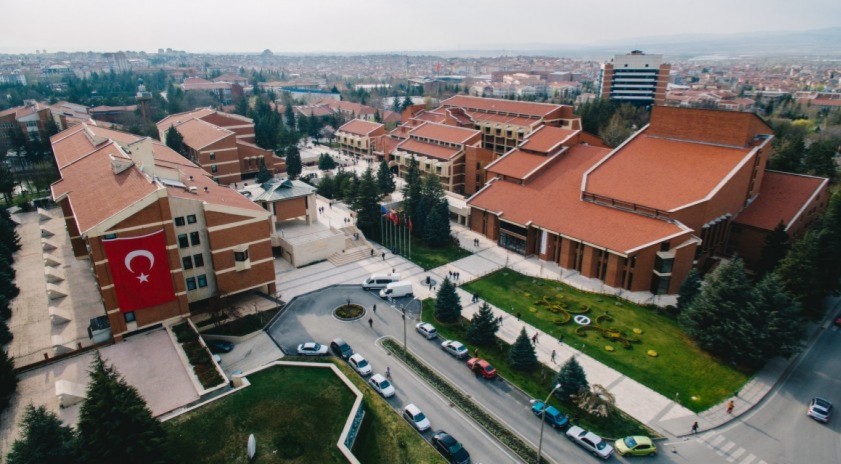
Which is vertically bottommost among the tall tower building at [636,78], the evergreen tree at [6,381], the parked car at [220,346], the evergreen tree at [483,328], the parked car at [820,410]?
the parked car at [820,410]

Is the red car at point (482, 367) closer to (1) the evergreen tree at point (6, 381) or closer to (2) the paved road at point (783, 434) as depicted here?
(2) the paved road at point (783, 434)

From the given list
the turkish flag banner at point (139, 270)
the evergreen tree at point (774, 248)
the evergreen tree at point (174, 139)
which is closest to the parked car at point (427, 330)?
the turkish flag banner at point (139, 270)

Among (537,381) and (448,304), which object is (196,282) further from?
(537,381)

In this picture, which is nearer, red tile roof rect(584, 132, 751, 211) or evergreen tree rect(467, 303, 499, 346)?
evergreen tree rect(467, 303, 499, 346)

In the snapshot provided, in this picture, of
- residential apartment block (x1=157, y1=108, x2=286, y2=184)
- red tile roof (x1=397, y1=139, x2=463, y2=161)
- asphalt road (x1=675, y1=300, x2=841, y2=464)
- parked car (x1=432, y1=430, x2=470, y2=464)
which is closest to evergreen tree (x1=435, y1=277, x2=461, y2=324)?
parked car (x1=432, y1=430, x2=470, y2=464)

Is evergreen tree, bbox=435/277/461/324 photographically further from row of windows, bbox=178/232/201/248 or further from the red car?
row of windows, bbox=178/232/201/248

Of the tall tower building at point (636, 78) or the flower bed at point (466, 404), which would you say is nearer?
the flower bed at point (466, 404)
